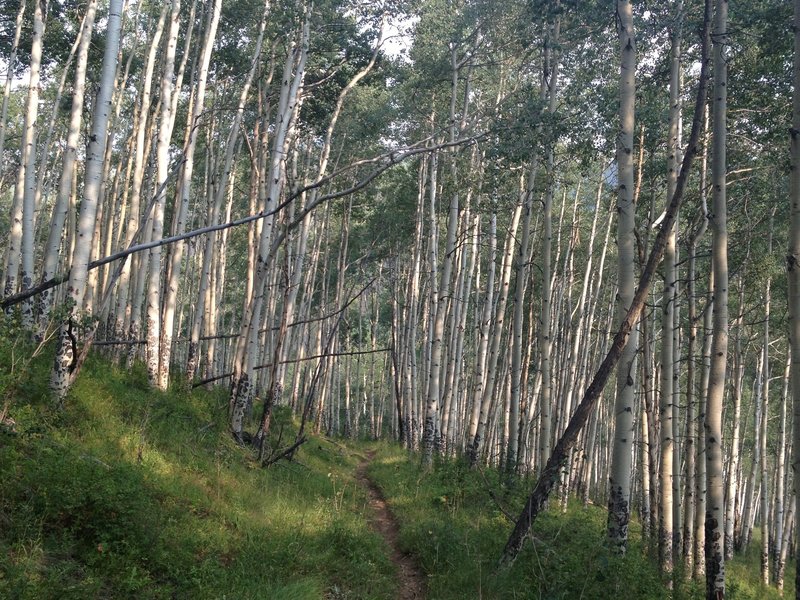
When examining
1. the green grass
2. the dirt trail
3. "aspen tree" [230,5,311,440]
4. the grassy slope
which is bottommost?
the dirt trail

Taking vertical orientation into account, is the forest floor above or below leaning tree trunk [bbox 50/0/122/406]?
below

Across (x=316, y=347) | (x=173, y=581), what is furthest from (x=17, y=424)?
(x=316, y=347)

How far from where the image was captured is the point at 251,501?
293 inches

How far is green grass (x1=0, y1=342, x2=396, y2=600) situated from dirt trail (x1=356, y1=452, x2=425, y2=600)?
20 cm

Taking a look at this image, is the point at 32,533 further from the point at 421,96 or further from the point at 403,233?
the point at 403,233

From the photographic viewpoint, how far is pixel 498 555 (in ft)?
24.0

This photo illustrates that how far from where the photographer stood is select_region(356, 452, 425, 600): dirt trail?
6.64 metres

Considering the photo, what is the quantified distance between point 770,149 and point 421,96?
10759mm

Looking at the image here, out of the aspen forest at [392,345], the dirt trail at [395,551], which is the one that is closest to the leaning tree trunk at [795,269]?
the aspen forest at [392,345]

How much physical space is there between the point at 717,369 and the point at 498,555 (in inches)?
135

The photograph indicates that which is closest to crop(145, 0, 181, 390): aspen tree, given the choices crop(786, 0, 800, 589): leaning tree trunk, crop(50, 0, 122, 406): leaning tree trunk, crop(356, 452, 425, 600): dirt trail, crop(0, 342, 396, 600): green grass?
crop(0, 342, 396, 600): green grass

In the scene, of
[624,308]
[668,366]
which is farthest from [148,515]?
[668,366]

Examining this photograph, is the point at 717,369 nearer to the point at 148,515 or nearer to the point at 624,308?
the point at 624,308

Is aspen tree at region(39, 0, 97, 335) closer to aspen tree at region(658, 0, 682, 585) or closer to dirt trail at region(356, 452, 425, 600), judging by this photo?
dirt trail at region(356, 452, 425, 600)
